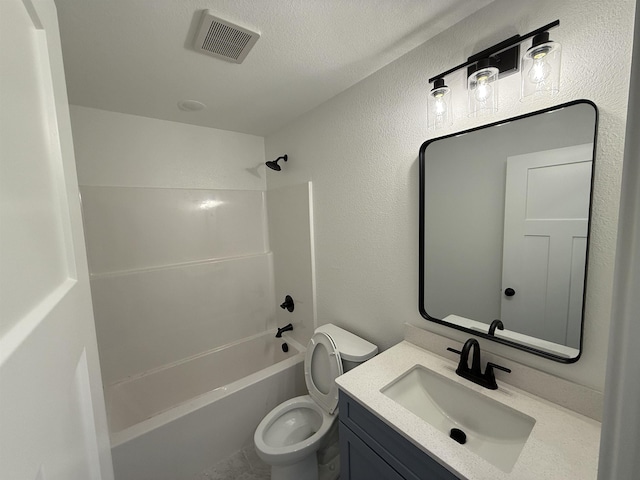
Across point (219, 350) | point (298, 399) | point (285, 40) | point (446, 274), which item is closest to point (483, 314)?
point (446, 274)

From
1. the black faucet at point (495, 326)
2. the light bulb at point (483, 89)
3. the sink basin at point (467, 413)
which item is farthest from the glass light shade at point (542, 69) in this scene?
the sink basin at point (467, 413)

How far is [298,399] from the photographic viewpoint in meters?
1.75

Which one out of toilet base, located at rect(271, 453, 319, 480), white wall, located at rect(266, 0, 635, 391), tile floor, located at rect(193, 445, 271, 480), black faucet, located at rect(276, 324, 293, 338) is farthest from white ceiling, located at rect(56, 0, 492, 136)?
tile floor, located at rect(193, 445, 271, 480)

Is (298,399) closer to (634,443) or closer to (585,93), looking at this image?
(634,443)

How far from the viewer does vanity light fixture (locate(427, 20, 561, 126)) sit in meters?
0.92

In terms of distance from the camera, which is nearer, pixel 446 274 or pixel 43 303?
pixel 43 303

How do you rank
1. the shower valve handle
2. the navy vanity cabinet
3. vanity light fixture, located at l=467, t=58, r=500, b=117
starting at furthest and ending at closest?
the shower valve handle
vanity light fixture, located at l=467, t=58, r=500, b=117
the navy vanity cabinet

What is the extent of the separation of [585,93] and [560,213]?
16.1 inches

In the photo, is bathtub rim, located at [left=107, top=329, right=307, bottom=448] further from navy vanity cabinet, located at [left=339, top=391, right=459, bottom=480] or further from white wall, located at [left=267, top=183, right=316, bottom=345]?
navy vanity cabinet, located at [left=339, top=391, right=459, bottom=480]

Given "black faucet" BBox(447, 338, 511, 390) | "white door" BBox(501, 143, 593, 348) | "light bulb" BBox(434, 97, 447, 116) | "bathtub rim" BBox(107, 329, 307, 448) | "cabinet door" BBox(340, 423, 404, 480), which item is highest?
"light bulb" BBox(434, 97, 447, 116)

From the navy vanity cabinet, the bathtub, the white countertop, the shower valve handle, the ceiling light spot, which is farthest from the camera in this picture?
the shower valve handle

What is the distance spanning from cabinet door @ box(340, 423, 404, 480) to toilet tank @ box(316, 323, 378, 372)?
36cm

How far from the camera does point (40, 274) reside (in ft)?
1.36

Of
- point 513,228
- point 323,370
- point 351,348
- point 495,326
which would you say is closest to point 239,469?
point 323,370
